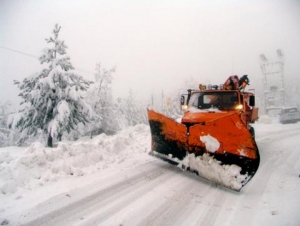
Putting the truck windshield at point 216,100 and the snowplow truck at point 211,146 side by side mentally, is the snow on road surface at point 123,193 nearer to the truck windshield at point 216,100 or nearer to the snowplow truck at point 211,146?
the snowplow truck at point 211,146

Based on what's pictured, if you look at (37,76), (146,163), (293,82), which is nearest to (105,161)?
(146,163)

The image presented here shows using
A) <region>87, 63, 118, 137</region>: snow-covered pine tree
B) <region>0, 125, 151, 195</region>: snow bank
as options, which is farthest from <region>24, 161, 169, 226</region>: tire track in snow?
<region>87, 63, 118, 137</region>: snow-covered pine tree

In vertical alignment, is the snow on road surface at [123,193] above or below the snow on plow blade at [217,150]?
below

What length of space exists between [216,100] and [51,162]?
5142mm

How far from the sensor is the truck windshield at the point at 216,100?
7160mm

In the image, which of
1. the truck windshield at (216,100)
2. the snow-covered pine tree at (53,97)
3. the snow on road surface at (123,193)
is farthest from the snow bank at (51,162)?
the snow-covered pine tree at (53,97)

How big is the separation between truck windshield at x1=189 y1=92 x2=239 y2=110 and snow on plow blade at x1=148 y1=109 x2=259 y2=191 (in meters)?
1.96

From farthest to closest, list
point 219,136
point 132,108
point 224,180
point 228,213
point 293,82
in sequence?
point 293,82
point 132,108
point 219,136
point 224,180
point 228,213

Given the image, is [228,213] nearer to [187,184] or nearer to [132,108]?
[187,184]

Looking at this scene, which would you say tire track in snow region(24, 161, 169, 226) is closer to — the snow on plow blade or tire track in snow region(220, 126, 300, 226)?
the snow on plow blade

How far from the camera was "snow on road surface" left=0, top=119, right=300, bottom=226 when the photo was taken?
3.38 m

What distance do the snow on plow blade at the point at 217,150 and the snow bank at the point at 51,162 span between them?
1.72 meters

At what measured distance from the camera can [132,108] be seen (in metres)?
52.7

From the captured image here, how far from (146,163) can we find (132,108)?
4653cm
